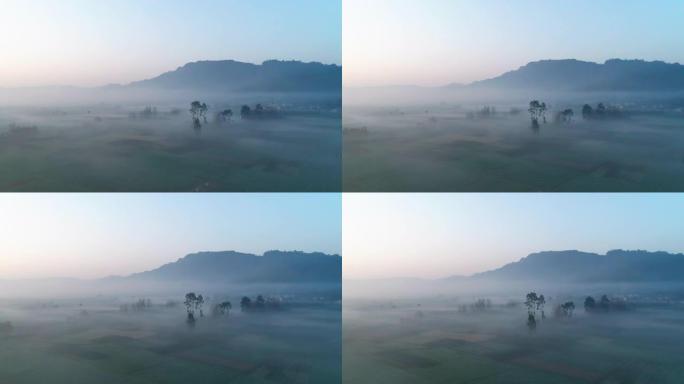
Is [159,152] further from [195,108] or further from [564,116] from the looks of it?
[564,116]

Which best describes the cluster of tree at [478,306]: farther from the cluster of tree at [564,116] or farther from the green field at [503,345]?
the cluster of tree at [564,116]

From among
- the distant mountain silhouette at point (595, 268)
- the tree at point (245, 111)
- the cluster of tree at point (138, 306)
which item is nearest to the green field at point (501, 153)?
the distant mountain silhouette at point (595, 268)

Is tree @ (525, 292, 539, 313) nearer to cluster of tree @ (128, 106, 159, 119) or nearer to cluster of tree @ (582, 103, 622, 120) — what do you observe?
cluster of tree @ (582, 103, 622, 120)

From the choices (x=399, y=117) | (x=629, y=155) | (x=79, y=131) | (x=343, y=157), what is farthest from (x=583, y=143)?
(x=79, y=131)

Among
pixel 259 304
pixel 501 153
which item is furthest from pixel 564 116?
pixel 259 304

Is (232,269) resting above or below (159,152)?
below

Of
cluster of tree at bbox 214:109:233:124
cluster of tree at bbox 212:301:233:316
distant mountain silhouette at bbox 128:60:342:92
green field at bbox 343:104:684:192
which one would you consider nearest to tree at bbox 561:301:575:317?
green field at bbox 343:104:684:192

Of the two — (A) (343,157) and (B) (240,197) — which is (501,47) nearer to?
(A) (343,157)
